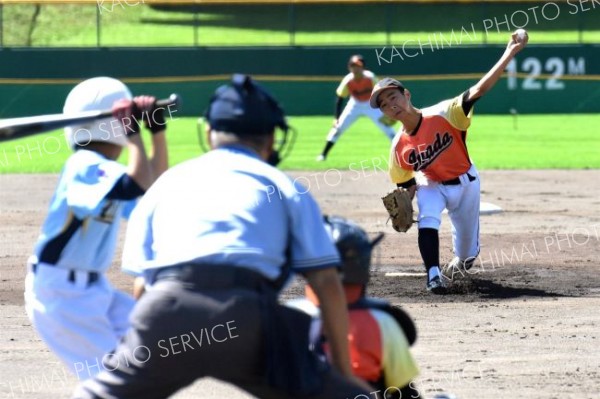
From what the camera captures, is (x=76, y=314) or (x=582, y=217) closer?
(x=76, y=314)

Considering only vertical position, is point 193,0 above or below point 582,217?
above

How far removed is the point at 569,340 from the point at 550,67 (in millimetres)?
26704

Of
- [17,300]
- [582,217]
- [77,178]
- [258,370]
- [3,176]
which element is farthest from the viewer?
[3,176]

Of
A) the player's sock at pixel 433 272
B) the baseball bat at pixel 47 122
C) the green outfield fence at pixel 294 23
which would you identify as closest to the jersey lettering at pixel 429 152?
the player's sock at pixel 433 272

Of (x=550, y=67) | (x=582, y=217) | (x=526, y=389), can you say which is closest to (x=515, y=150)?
(x=582, y=217)

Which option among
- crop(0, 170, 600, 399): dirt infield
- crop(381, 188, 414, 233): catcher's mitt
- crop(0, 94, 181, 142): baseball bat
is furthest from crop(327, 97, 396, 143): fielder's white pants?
crop(0, 94, 181, 142): baseball bat

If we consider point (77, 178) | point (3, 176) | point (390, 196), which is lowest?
point (3, 176)

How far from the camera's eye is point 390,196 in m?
9.90

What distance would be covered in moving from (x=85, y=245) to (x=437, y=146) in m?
5.30

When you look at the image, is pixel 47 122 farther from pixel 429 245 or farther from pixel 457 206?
pixel 457 206

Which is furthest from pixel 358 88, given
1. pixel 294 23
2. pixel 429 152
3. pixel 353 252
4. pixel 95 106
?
pixel 294 23

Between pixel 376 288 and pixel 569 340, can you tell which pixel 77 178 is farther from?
pixel 376 288

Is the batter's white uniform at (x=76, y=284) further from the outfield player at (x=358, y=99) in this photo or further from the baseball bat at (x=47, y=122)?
the outfield player at (x=358, y=99)

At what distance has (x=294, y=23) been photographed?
4434 centimetres
